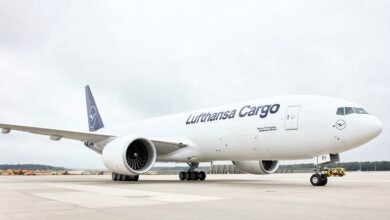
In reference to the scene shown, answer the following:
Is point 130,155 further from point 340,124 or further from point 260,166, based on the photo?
point 340,124

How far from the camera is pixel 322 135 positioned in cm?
1240

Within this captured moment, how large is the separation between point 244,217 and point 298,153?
326 inches

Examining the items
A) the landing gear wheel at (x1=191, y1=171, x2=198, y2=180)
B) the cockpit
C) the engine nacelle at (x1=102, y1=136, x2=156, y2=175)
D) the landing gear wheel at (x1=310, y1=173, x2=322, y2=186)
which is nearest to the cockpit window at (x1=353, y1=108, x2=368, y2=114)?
the cockpit

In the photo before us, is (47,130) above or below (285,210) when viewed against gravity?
above

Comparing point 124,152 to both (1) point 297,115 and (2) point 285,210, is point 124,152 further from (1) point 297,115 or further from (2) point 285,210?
(2) point 285,210

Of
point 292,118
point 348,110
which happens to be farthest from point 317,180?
point 348,110

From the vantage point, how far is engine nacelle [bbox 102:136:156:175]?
15.1m

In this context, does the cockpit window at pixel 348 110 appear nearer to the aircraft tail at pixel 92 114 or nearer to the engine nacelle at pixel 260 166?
the engine nacelle at pixel 260 166

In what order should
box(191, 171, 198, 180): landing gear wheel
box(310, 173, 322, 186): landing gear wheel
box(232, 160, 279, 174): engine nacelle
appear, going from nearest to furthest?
box(310, 173, 322, 186): landing gear wheel < box(232, 160, 279, 174): engine nacelle < box(191, 171, 198, 180): landing gear wheel

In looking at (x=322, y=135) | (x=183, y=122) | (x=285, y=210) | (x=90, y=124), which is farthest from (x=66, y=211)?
A: (x=90, y=124)

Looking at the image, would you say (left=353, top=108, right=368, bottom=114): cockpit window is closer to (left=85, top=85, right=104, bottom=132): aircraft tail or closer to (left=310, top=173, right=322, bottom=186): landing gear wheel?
(left=310, top=173, right=322, bottom=186): landing gear wheel

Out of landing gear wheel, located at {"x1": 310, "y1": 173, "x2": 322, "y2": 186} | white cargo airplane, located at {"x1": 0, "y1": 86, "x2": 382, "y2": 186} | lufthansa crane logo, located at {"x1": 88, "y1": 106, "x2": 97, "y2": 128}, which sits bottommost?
landing gear wheel, located at {"x1": 310, "y1": 173, "x2": 322, "y2": 186}

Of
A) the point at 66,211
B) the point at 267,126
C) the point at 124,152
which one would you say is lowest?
the point at 66,211

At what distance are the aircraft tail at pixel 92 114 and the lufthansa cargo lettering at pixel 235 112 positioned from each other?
1006 cm
